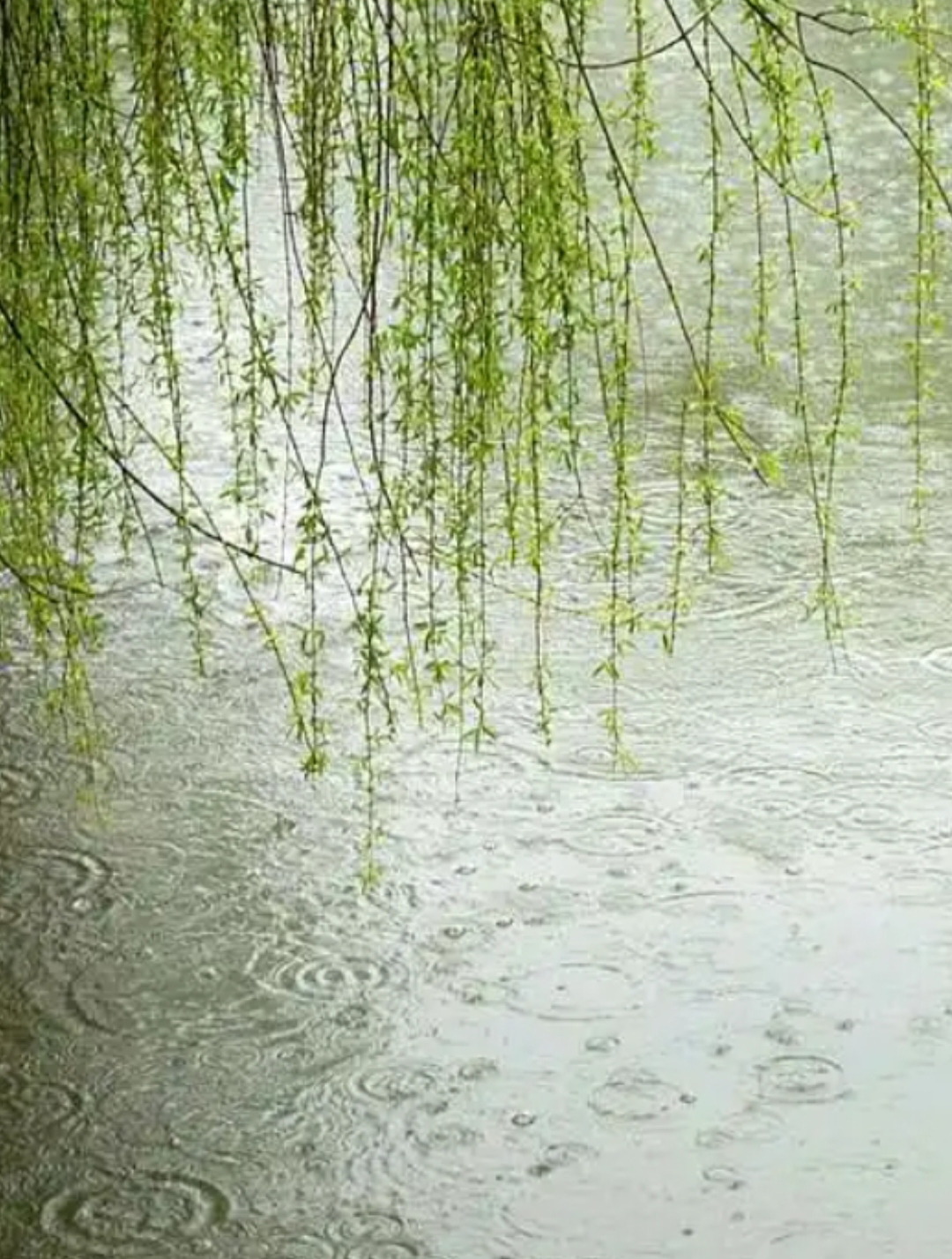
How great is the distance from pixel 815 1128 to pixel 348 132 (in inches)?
103

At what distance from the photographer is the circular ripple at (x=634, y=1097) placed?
2816mm

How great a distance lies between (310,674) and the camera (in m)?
2.25

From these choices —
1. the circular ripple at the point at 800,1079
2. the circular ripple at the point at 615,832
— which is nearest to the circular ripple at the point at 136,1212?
the circular ripple at the point at 800,1079

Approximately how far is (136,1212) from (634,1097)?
51 centimetres

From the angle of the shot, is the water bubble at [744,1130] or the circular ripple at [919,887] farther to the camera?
the circular ripple at [919,887]

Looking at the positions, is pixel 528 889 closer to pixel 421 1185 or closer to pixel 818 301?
pixel 421 1185

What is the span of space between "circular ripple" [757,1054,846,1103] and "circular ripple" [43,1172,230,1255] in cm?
57

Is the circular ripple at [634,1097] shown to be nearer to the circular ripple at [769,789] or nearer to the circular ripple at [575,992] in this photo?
the circular ripple at [575,992]

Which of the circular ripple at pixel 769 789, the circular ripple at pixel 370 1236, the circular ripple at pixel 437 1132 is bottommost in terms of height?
the circular ripple at pixel 370 1236

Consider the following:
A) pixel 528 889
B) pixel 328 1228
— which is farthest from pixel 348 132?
pixel 328 1228

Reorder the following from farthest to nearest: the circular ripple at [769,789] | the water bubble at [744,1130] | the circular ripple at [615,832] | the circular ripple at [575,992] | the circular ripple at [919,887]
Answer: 1. the circular ripple at [769,789]
2. the circular ripple at [615,832]
3. the circular ripple at [919,887]
4. the circular ripple at [575,992]
5. the water bubble at [744,1130]

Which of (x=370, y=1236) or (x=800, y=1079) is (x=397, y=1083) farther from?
(x=800, y=1079)

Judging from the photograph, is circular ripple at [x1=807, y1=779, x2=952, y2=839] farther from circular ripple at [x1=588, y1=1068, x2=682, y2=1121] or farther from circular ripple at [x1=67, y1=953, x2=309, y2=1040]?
circular ripple at [x1=67, y1=953, x2=309, y2=1040]

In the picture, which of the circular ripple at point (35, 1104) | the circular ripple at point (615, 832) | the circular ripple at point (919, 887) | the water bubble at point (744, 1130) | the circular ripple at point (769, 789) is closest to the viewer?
the water bubble at point (744, 1130)
